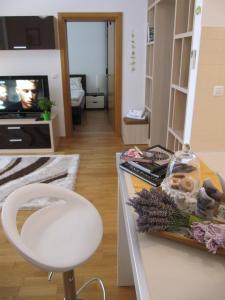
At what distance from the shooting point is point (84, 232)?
1.14 metres

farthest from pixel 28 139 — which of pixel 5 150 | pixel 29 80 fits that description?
pixel 29 80

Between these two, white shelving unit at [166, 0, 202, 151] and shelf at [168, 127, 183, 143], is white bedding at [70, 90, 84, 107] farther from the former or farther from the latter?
shelf at [168, 127, 183, 143]

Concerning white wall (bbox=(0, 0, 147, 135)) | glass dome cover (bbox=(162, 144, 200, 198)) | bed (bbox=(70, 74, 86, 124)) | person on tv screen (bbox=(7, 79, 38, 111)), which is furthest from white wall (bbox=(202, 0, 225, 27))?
bed (bbox=(70, 74, 86, 124))

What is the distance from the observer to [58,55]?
14.1ft

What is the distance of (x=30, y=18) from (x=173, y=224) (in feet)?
12.8

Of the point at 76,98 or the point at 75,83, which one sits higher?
the point at 75,83

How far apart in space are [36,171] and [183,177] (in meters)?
2.74

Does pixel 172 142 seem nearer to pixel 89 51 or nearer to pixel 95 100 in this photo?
pixel 95 100

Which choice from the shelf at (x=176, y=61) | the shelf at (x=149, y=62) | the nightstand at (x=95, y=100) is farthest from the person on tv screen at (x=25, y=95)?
the nightstand at (x=95, y=100)

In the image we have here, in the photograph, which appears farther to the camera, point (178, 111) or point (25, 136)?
point (25, 136)

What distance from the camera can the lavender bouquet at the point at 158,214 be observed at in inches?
32.0

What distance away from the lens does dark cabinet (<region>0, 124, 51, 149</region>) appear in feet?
Answer: 13.1

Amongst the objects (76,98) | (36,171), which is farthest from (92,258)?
(76,98)

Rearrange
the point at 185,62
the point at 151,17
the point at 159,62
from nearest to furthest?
1. the point at 185,62
2. the point at 159,62
3. the point at 151,17
